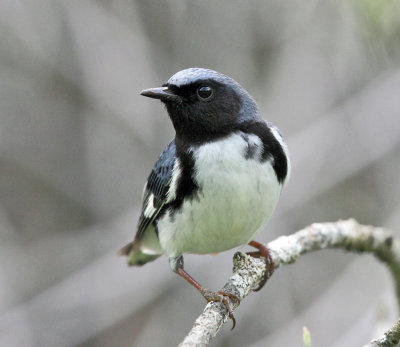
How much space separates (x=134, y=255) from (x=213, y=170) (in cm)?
163

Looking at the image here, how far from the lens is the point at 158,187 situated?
13.7 ft

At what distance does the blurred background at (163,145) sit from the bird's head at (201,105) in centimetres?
243

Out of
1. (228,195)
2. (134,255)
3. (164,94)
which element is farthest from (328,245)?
(134,255)

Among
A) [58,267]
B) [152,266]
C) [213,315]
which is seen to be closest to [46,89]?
[58,267]

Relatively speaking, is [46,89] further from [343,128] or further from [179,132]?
[179,132]

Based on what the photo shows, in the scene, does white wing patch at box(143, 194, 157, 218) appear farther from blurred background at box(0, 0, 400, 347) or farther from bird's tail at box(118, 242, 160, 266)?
blurred background at box(0, 0, 400, 347)

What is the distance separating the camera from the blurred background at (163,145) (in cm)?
623

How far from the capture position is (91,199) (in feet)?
24.3

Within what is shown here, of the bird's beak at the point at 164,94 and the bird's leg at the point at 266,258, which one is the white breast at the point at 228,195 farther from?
the bird's beak at the point at 164,94

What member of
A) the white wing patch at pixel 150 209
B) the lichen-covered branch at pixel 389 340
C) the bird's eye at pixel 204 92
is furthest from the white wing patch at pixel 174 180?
the lichen-covered branch at pixel 389 340

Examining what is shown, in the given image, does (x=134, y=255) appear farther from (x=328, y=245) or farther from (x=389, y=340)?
(x=389, y=340)

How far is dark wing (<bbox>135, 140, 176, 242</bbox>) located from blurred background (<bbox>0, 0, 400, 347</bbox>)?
1.80m

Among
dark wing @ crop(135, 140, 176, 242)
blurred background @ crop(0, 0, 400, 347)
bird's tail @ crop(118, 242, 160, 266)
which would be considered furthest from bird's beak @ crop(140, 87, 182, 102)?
blurred background @ crop(0, 0, 400, 347)

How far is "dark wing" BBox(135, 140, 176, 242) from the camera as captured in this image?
406 cm
